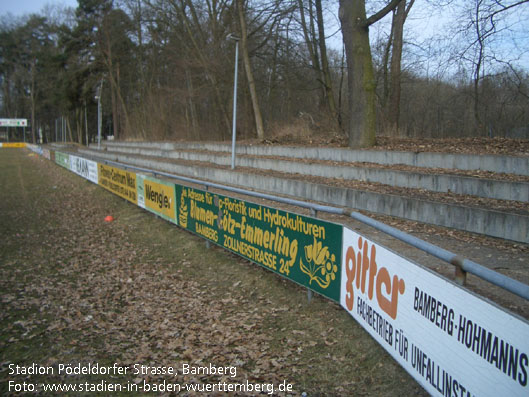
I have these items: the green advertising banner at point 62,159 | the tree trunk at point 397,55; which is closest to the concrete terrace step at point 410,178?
the tree trunk at point 397,55

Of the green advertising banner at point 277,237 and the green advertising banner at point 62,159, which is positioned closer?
the green advertising banner at point 277,237

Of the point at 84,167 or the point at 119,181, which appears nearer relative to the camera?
the point at 119,181

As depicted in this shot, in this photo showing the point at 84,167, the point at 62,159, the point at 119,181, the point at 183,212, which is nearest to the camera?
the point at 183,212

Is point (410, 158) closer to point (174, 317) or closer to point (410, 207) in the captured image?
point (410, 207)

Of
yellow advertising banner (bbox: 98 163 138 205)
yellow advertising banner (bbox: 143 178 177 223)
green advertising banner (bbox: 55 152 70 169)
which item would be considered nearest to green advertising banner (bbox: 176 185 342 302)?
yellow advertising banner (bbox: 143 178 177 223)

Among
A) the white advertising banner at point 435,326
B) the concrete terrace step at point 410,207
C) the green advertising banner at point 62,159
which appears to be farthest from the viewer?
the green advertising banner at point 62,159

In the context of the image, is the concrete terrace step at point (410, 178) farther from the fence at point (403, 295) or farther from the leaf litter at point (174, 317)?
the fence at point (403, 295)

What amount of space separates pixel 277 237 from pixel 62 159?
31347 millimetres

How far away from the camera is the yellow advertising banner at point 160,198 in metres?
11.4

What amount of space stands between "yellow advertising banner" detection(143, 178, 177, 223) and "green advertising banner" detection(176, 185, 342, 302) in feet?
5.36

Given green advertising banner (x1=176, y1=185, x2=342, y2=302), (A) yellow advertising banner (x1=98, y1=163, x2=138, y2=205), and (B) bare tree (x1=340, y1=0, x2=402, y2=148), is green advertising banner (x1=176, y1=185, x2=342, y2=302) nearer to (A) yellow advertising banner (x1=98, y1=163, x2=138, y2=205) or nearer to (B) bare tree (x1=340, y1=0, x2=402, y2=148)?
(A) yellow advertising banner (x1=98, y1=163, x2=138, y2=205)

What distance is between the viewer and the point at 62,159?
33.2 m

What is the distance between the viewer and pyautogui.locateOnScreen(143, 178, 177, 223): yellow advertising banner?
37.5ft

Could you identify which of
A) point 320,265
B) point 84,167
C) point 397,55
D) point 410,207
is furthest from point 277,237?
point 84,167
